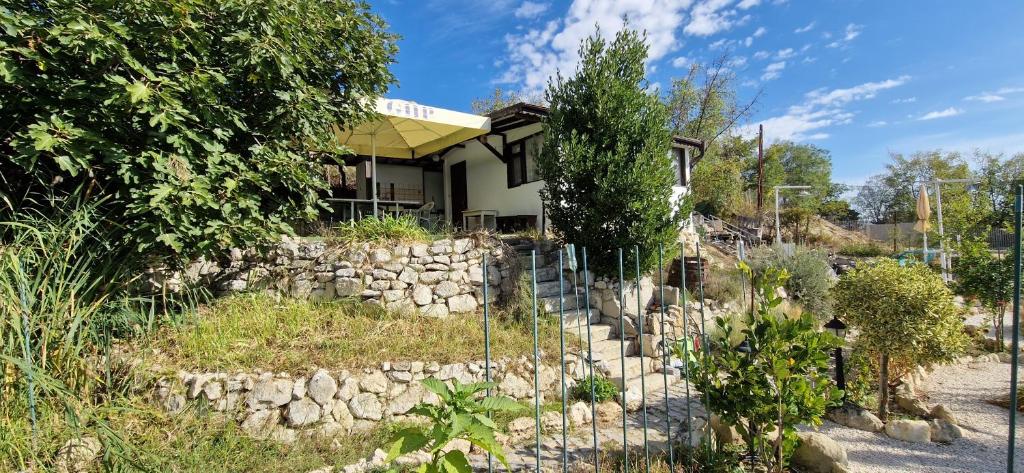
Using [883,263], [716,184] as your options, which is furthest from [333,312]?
[716,184]

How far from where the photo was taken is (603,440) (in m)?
3.92

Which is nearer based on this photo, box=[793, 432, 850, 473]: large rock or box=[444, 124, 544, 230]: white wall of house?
box=[793, 432, 850, 473]: large rock

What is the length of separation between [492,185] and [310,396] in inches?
308

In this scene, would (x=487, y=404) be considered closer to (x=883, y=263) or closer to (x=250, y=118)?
(x=250, y=118)

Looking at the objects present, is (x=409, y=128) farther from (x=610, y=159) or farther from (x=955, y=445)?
(x=955, y=445)

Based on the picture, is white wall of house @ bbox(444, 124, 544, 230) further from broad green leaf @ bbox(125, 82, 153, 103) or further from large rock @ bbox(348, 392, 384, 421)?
broad green leaf @ bbox(125, 82, 153, 103)

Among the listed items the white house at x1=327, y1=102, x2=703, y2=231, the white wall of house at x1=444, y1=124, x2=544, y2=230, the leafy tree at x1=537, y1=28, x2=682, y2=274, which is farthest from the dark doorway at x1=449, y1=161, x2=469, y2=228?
the leafy tree at x1=537, y1=28, x2=682, y2=274

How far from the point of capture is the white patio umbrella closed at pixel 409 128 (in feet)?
23.2

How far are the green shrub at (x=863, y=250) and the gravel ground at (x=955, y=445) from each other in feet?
62.8

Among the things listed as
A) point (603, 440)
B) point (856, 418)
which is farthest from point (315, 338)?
point (856, 418)

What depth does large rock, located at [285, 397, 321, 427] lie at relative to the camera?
388 centimetres

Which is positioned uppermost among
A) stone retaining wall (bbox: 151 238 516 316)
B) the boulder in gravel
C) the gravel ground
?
stone retaining wall (bbox: 151 238 516 316)

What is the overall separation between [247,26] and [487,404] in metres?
4.40

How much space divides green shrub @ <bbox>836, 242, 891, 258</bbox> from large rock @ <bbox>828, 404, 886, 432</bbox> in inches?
834
